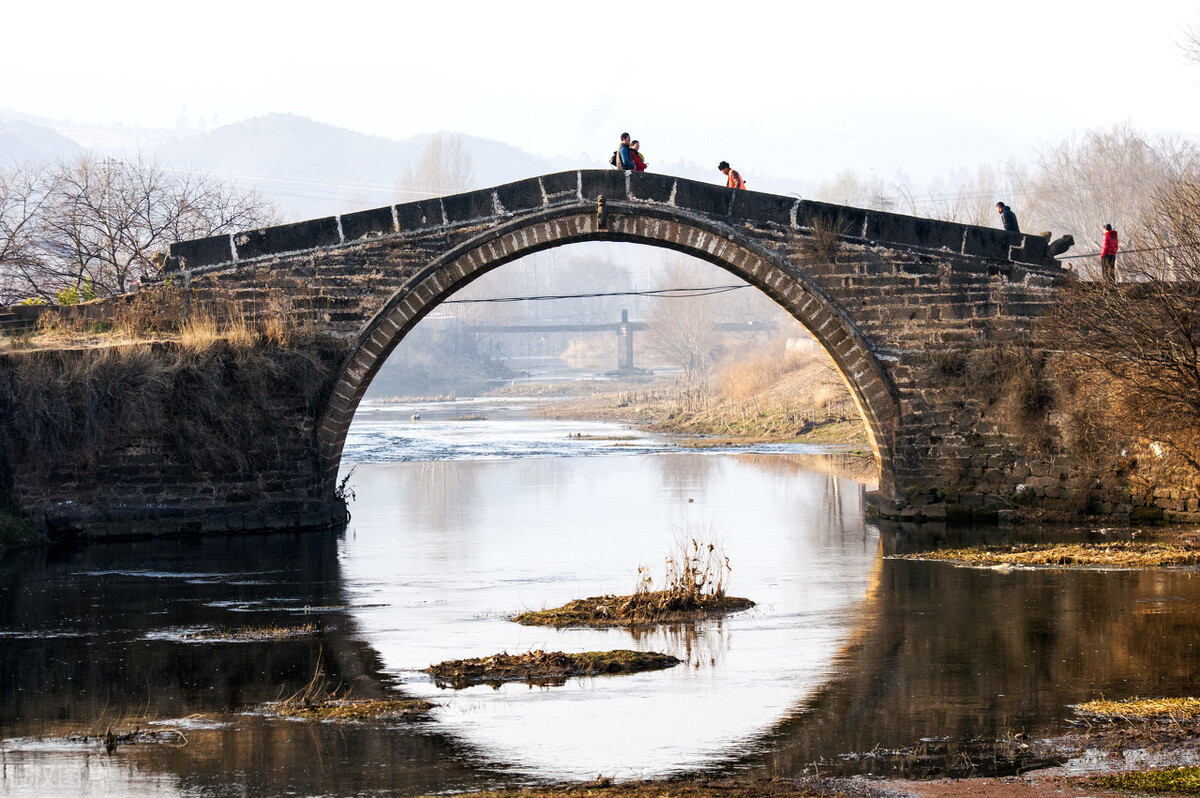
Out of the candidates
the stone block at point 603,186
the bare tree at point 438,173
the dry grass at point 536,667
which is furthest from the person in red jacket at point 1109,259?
the bare tree at point 438,173

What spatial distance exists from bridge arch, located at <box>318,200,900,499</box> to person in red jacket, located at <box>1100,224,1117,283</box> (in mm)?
2889

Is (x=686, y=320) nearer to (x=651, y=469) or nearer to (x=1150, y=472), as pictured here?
(x=651, y=469)

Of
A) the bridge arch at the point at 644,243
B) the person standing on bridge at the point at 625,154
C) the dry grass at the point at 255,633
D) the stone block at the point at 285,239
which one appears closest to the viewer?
the dry grass at the point at 255,633

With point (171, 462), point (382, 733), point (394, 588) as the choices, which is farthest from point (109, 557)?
point (382, 733)

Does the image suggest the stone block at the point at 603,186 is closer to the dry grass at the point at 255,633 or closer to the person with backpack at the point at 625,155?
the person with backpack at the point at 625,155

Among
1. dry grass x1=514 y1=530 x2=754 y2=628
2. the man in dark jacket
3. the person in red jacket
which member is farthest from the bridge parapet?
dry grass x1=514 y1=530 x2=754 y2=628

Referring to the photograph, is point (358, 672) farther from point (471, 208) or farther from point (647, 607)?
point (471, 208)

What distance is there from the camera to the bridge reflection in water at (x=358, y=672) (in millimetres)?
7246

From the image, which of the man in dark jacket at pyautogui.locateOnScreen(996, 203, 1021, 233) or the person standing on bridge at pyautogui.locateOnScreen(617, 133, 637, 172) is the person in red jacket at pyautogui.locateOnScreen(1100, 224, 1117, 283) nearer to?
the man in dark jacket at pyautogui.locateOnScreen(996, 203, 1021, 233)

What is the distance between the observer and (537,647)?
1030 cm

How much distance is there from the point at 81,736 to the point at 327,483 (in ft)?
34.2

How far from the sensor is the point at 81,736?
8.02 metres

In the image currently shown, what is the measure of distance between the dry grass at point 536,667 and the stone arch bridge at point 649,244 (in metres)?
8.69

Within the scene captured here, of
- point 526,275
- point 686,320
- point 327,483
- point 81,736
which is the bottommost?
point 81,736
